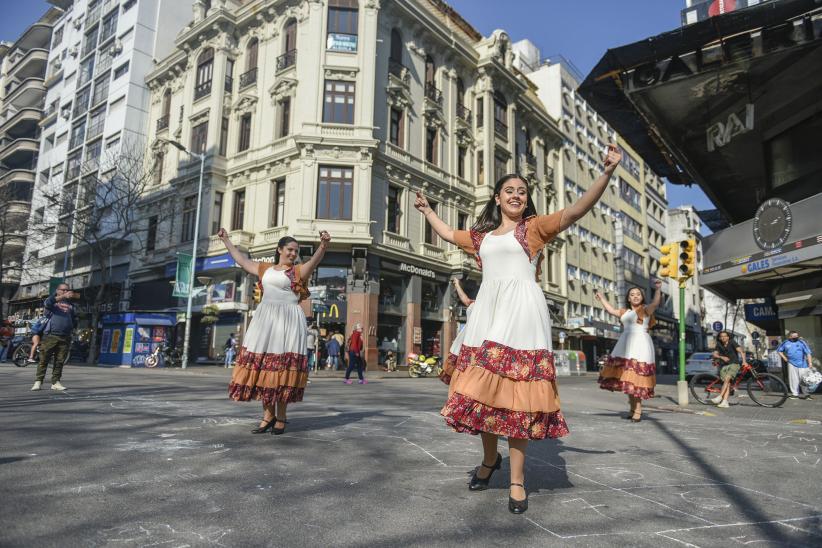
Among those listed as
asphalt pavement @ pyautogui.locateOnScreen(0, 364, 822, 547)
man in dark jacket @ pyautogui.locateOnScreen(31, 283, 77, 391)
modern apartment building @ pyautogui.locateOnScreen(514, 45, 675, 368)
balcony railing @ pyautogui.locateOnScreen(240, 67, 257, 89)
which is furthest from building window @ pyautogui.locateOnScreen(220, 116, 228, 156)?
asphalt pavement @ pyautogui.locateOnScreen(0, 364, 822, 547)

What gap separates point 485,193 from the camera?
30781mm

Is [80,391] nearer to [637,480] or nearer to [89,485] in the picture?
[89,485]

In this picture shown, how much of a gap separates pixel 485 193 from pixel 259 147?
12.9 meters

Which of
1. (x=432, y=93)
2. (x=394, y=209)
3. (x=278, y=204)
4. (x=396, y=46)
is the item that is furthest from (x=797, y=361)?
(x=396, y=46)

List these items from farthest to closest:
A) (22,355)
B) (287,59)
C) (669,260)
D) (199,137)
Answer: (199,137) < (287,59) < (22,355) < (669,260)

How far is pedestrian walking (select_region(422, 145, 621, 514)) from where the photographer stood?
2.94 m

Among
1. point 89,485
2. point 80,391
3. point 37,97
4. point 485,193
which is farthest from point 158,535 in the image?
point 37,97

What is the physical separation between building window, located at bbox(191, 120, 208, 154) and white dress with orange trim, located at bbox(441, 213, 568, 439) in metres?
29.4

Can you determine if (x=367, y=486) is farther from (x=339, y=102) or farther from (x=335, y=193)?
(x=339, y=102)

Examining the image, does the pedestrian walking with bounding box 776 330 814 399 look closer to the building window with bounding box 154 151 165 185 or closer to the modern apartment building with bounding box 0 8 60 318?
the building window with bounding box 154 151 165 185

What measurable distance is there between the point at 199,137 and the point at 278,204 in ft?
27.0

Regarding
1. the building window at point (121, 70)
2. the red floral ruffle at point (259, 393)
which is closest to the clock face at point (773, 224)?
the red floral ruffle at point (259, 393)

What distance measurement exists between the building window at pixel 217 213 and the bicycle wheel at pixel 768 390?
82.0 feet

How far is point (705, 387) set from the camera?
1101 centimetres
